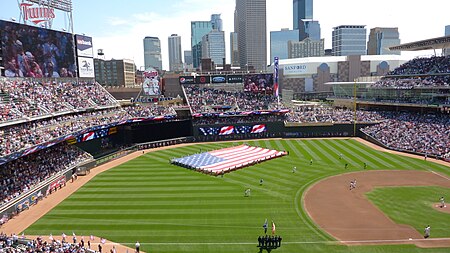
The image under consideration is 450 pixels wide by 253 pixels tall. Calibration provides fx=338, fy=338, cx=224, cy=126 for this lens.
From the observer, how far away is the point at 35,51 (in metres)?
46.8

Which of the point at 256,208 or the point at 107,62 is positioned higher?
the point at 107,62

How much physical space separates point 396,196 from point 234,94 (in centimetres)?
4551

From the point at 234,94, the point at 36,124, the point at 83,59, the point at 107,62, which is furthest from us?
the point at 107,62

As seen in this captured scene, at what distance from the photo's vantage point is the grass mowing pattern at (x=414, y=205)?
24.5 meters

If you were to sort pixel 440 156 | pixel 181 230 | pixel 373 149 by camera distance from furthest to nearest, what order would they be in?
1. pixel 373 149
2. pixel 440 156
3. pixel 181 230

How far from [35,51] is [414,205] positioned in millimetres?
49032

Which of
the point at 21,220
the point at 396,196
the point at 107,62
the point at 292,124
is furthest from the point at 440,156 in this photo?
the point at 107,62

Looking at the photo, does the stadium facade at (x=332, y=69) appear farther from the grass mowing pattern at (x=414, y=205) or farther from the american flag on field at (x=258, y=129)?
the grass mowing pattern at (x=414, y=205)

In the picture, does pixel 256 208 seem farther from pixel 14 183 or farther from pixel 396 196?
pixel 14 183

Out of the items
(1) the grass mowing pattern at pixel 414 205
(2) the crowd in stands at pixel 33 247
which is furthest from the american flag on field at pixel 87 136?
(1) the grass mowing pattern at pixel 414 205

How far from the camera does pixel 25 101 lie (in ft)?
138

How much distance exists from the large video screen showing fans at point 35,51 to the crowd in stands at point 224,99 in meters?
23.3

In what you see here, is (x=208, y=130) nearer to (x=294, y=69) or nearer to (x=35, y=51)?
(x=35, y=51)

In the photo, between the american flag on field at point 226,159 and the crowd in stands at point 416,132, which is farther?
the crowd in stands at point 416,132
